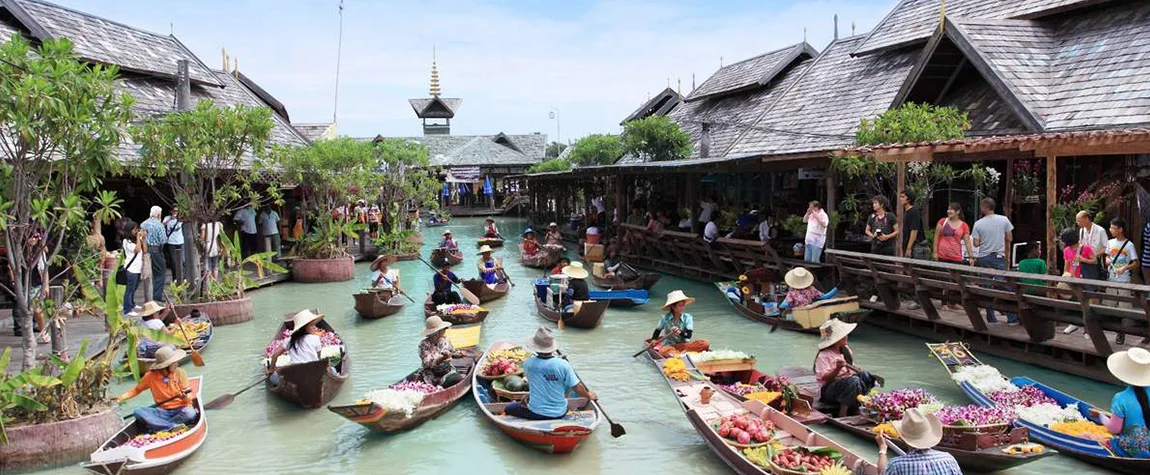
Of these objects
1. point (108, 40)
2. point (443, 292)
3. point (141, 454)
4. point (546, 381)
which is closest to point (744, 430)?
point (546, 381)

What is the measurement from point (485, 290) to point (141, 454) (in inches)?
405

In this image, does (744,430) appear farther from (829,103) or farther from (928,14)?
(928,14)

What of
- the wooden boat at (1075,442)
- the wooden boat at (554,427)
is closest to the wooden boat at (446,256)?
the wooden boat at (554,427)

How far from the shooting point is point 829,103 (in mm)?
21031

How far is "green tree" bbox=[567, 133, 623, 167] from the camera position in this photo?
34781 millimetres

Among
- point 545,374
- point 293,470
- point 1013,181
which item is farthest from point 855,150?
point 293,470

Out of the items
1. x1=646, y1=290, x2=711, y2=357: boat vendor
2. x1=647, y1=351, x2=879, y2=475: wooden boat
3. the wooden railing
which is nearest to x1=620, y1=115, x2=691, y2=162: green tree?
the wooden railing

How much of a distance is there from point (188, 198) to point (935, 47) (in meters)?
14.1

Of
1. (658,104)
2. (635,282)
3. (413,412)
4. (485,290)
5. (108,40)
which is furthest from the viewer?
(658,104)

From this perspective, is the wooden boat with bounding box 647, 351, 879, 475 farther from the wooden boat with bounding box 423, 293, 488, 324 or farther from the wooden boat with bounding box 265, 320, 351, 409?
the wooden boat with bounding box 423, 293, 488, 324

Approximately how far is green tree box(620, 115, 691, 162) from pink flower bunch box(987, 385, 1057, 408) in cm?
1892

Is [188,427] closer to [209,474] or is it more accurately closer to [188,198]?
[209,474]

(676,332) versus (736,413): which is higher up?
(676,332)

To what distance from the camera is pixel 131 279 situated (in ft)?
45.6
